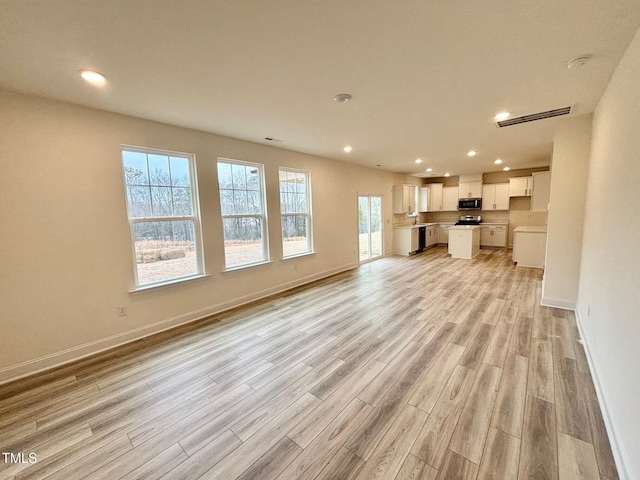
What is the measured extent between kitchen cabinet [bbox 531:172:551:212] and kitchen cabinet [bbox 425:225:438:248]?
3.41m

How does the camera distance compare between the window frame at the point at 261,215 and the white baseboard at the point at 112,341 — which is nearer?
the white baseboard at the point at 112,341

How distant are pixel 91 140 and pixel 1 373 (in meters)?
2.38

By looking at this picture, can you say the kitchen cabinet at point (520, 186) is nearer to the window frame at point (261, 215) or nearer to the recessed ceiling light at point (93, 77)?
the window frame at point (261, 215)

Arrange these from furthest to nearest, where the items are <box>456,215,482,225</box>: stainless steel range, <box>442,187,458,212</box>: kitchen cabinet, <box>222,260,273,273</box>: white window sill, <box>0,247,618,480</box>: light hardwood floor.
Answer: <box>442,187,458,212</box>: kitchen cabinet, <box>456,215,482,225</box>: stainless steel range, <box>222,260,273,273</box>: white window sill, <box>0,247,618,480</box>: light hardwood floor

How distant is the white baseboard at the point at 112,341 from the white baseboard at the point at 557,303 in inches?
169

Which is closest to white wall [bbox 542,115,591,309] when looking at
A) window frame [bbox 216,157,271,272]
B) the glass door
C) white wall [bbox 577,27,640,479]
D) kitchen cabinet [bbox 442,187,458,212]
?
white wall [bbox 577,27,640,479]

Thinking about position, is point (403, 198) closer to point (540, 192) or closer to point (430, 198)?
point (430, 198)

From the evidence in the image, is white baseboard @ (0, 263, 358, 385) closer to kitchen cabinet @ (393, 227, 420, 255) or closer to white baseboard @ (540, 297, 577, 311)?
white baseboard @ (540, 297, 577, 311)

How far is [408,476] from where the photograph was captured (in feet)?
4.70

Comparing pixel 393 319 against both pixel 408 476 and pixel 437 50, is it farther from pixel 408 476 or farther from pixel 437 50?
pixel 437 50

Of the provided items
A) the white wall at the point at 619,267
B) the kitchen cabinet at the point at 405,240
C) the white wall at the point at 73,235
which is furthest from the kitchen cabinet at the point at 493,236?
the white wall at the point at 73,235

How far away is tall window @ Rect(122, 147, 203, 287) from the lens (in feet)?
10.4

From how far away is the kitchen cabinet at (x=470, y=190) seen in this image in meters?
8.71

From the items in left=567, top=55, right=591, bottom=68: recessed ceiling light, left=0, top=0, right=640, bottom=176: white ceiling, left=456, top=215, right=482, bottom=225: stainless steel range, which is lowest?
left=456, top=215, right=482, bottom=225: stainless steel range
